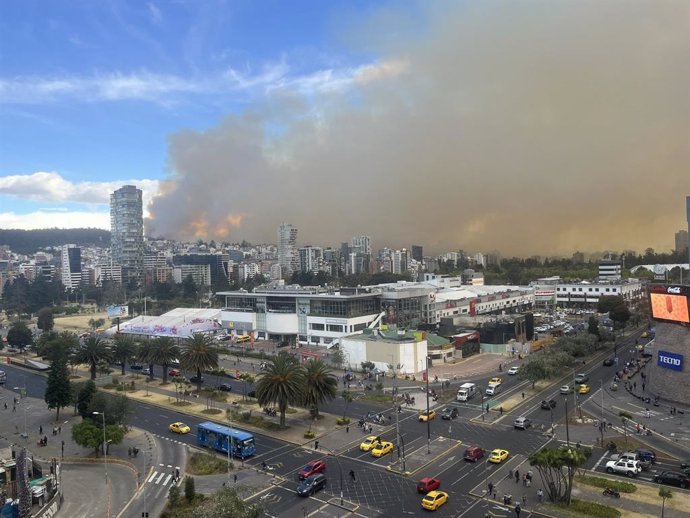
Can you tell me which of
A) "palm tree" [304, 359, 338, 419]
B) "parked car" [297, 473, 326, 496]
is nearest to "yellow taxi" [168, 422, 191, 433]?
"palm tree" [304, 359, 338, 419]

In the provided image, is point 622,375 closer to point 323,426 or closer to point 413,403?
point 413,403

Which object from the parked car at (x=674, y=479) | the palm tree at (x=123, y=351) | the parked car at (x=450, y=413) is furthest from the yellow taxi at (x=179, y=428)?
the parked car at (x=674, y=479)

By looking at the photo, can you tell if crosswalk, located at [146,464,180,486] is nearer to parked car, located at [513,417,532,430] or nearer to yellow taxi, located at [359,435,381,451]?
yellow taxi, located at [359,435,381,451]

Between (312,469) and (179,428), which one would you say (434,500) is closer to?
(312,469)

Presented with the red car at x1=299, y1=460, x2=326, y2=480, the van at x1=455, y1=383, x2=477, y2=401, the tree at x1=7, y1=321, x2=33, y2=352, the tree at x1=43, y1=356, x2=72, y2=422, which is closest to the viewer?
the red car at x1=299, y1=460, x2=326, y2=480

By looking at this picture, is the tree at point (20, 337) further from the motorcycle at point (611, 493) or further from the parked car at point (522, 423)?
Answer: the motorcycle at point (611, 493)

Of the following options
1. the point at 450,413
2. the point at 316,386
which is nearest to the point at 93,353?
the point at 316,386

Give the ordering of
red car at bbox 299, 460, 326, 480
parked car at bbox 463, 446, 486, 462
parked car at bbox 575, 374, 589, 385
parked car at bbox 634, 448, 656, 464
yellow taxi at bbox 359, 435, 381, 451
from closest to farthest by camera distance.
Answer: red car at bbox 299, 460, 326, 480 → parked car at bbox 634, 448, 656, 464 → parked car at bbox 463, 446, 486, 462 → yellow taxi at bbox 359, 435, 381, 451 → parked car at bbox 575, 374, 589, 385
